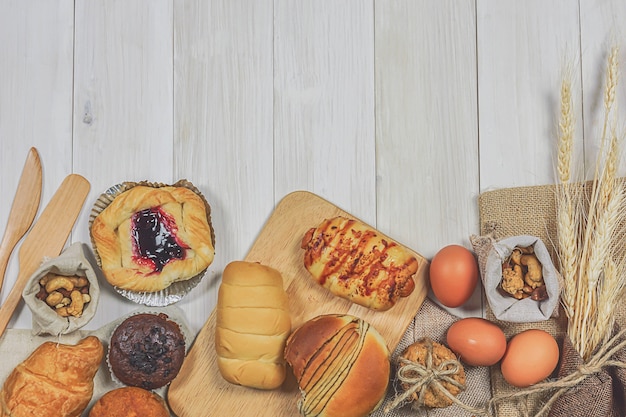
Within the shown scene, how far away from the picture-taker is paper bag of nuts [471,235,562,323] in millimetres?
1456

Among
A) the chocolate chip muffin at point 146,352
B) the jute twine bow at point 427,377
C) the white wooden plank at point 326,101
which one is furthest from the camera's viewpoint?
the white wooden plank at point 326,101

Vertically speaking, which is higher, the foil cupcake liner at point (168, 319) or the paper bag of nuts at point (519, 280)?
the paper bag of nuts at point (519, 280)

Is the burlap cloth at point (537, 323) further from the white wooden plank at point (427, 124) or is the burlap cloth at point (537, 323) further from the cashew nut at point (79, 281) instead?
the cashew nut at point (79, 281)

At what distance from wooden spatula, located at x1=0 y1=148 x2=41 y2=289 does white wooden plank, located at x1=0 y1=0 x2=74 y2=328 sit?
0.07ft

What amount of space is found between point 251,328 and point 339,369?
0.65 ft

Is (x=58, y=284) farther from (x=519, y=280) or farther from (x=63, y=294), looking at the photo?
(x=519, y=280)

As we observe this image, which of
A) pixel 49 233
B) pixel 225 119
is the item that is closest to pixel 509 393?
pixel 225 119

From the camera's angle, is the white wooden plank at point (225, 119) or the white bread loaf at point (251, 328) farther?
the white wooden plank at point (225, 119)

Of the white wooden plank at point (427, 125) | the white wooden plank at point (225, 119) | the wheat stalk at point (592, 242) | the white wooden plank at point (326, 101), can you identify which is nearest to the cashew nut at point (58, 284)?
the white wooden plank at point (225, 119)

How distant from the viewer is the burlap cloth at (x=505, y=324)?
1.52 meters

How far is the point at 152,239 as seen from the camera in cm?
158

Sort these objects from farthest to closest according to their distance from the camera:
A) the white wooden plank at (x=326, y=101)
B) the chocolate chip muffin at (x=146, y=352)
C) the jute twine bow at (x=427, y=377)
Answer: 1. the white wooden plank at (x=326, y=101)
2. the chocolate chip muffin at (x=146, y=352)
3. the jute twine bow at (x=427, y=377)

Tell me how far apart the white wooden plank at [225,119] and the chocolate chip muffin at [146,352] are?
11 centimetres

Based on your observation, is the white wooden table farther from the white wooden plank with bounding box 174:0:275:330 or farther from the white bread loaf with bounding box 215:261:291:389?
the white bread loaf with bounding box 215:261:291:389
